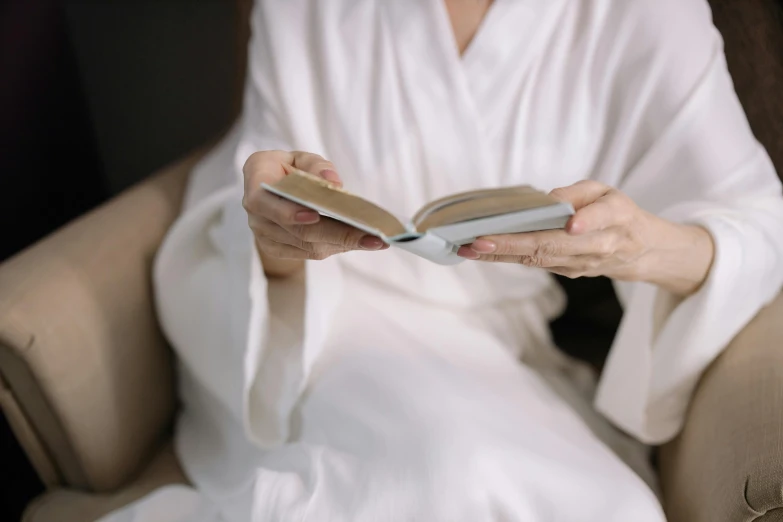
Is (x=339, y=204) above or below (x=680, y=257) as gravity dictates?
above

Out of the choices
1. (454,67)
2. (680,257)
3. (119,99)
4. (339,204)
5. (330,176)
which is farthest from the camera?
(119,99)

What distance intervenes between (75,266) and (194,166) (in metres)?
0.31

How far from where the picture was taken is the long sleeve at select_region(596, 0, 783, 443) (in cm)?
78

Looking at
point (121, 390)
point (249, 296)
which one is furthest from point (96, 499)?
point (249, 296)

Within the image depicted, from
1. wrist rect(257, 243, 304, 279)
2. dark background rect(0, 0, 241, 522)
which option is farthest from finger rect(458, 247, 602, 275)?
dark background rect(0, 0, 241, 522)

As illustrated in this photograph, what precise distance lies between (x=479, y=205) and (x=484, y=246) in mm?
38

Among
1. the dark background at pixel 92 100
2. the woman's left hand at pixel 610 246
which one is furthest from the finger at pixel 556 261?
the dark background at pixel 92 100

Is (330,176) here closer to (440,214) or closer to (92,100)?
(440,214)

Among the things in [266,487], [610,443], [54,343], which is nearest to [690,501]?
[610,443]

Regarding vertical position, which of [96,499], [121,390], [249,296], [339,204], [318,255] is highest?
[339,204]

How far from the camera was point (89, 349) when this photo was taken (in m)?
0.81

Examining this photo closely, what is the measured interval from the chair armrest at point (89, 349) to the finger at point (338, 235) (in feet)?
1.17

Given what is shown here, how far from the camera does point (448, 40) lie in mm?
849

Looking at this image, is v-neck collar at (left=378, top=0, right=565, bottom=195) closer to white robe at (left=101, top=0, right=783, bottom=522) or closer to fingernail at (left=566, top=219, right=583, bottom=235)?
white robe at (left=101, top=0, right=783, bottom=522)
